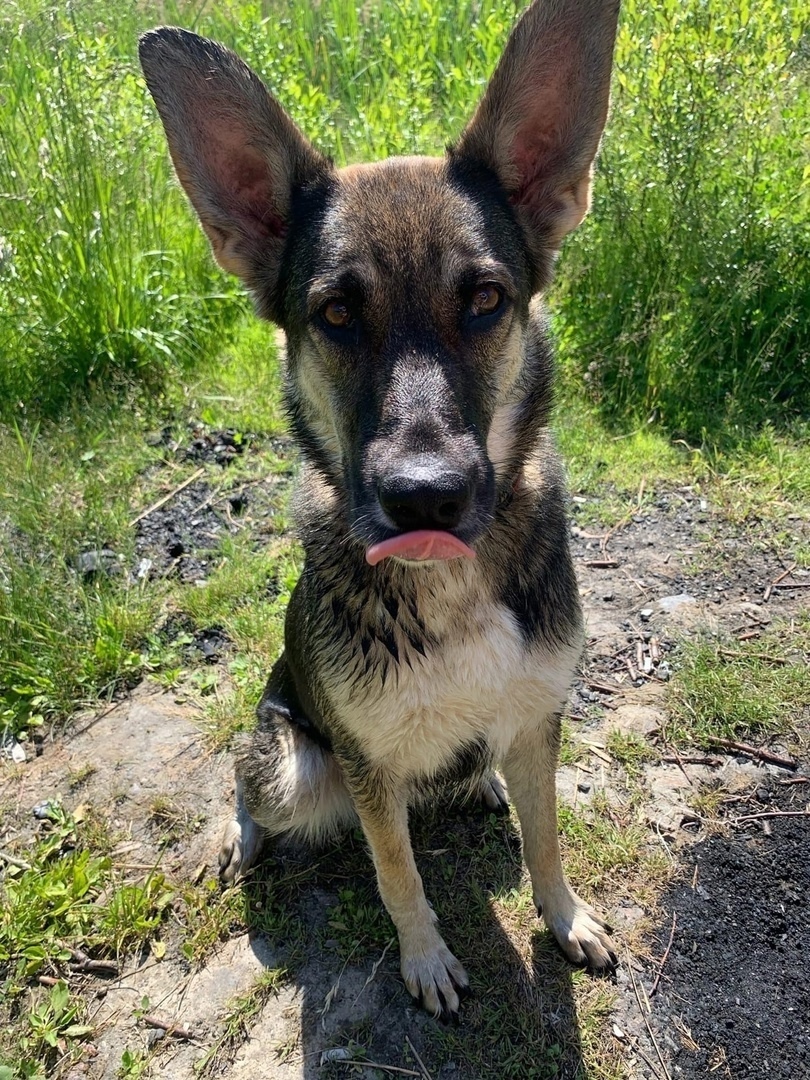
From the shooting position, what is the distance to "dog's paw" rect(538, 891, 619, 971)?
2.68 meters

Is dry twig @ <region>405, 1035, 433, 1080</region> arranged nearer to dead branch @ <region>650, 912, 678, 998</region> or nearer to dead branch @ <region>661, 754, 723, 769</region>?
dead branch @ <region>650, 912, 678, 998</region>

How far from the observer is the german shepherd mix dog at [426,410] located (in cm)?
212

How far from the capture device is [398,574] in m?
2.41

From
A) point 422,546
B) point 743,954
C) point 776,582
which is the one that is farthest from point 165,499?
point 743,954

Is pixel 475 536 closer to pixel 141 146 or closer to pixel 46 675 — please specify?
pixel 46 675

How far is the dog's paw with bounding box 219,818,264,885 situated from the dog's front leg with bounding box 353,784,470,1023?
2.27ft

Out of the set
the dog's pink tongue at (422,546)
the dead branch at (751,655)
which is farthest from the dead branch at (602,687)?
the dog's pink tongue at (422,546)

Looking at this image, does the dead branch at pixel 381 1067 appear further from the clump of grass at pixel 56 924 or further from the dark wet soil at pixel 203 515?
the dark wet soil at pixel 203 515

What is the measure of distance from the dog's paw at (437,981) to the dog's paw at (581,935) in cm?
Result: 37

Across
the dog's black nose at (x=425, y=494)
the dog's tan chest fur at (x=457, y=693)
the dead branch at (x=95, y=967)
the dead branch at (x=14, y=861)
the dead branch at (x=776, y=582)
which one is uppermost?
the dog's black nose at (x=425, y=494)

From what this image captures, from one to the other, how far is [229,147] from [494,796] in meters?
2.64

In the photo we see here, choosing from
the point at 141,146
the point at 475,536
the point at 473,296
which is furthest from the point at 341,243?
the point at 141,146

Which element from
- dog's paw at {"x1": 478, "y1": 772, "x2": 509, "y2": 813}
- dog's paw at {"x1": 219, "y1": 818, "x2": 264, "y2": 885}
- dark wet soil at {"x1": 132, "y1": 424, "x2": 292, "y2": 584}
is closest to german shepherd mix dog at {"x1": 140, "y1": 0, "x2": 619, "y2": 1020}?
dog's paw at {"x1": 478, "y1": 772, "x2": 509, "y2": 813}

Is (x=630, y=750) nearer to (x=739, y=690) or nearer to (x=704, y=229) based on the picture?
(x=739, y=690)
